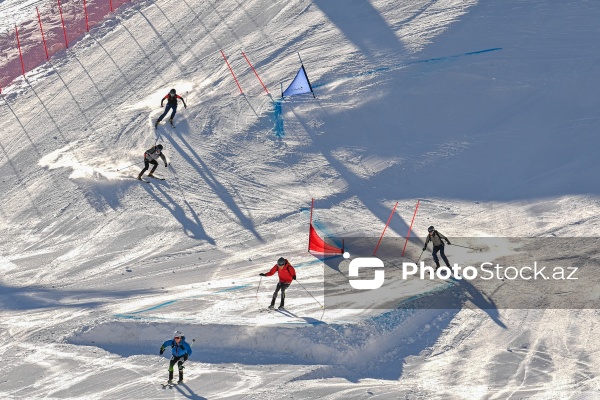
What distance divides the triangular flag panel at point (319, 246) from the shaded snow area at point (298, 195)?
0.32 meters

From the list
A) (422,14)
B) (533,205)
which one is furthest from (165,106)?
(533,205)

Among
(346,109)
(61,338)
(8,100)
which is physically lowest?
(61,338)

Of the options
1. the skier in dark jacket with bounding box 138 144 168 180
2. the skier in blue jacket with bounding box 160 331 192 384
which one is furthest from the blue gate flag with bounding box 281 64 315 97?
the skier in blue jacket with bounding box 160 331 192 384

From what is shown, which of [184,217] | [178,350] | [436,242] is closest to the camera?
[178,350]

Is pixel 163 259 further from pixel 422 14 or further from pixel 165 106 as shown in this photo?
pixel 422 14

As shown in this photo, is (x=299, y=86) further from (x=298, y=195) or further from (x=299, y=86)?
(x=298, y=195)

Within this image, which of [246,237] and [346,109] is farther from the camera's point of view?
[346,109]

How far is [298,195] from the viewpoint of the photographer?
24.6 m

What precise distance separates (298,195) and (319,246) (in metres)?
2.53

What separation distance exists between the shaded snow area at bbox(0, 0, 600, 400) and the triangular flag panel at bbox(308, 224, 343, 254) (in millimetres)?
319

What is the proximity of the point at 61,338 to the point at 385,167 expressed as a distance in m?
9.26

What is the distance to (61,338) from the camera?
19969 mm

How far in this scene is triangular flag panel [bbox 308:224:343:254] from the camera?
22.3 m

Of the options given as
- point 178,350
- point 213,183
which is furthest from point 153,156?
point 178,350
